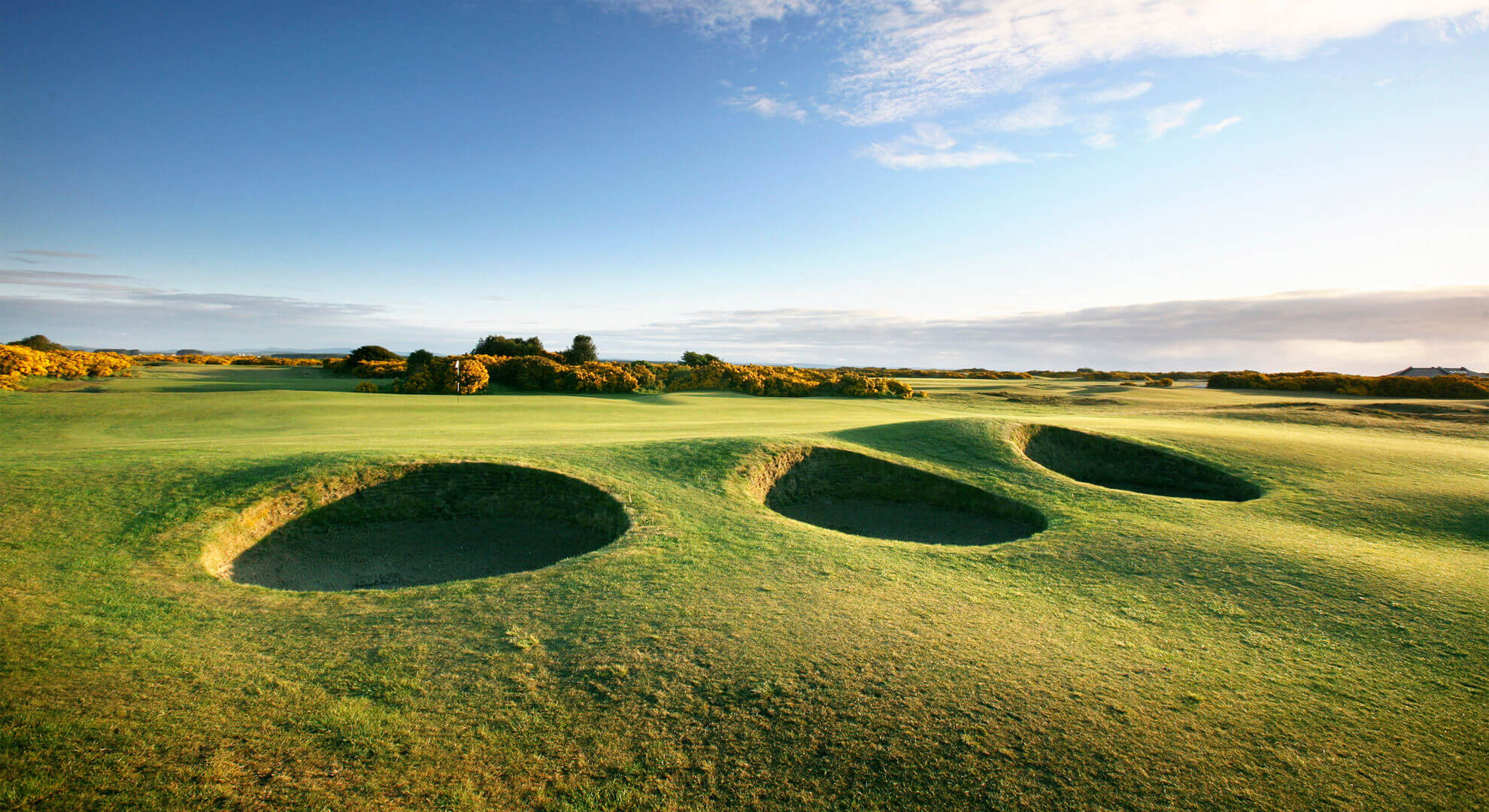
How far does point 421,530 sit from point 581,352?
38515mm

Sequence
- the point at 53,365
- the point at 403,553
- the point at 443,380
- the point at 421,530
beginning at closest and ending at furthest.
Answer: the point at 403,553 → the point at 421,530 → the point at 53,365 → the point at 443,380

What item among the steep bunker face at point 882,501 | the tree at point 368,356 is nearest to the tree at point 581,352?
the tree at point 368,356

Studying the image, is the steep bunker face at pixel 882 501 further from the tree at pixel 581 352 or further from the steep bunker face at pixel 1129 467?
the tree at pixel 581 352

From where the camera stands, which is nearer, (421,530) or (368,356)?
(421,530)

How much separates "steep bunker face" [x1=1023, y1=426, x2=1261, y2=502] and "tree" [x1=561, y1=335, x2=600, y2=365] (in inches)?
1330

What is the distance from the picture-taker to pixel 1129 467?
13.2 m

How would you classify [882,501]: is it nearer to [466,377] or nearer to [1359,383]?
[466,377]

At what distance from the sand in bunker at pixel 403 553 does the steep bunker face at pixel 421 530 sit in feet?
0.05

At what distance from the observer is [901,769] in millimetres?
3568

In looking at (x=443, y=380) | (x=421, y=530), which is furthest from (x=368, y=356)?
(x=421, y=530)

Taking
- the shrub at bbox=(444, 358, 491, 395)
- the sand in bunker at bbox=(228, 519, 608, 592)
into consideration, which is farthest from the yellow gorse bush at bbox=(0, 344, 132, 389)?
the sand in bunker at bbox=(228, 519, 608, 592)

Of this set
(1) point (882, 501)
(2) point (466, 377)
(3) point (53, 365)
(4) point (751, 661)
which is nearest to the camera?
(4) point (751, 661)

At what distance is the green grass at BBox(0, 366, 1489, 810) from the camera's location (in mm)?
3436

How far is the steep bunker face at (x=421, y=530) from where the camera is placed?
26.5 feet
